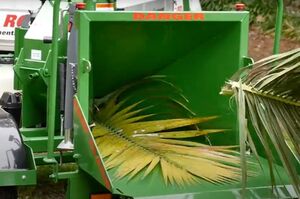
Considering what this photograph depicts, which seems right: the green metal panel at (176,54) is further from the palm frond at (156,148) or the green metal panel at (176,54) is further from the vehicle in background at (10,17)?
the vehicle in background at (10,17)

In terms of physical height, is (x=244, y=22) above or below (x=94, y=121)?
above

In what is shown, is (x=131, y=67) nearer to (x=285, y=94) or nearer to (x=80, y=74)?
(x=80, y=74)

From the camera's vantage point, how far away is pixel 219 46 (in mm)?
4559

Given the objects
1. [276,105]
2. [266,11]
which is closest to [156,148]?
[276,105]

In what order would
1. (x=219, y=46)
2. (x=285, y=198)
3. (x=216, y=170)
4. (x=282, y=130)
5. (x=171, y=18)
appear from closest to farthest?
(x=282, y=130), (x=285, y=198), (x=216, y=170), (x=171, y=18), (x=219, y=46)

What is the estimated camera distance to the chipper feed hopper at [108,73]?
3713 mm

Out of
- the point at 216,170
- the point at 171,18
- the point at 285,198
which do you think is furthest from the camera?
the point at 171,18

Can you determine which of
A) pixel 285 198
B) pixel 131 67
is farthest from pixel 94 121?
pixel 285 198

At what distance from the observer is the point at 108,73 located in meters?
4.75

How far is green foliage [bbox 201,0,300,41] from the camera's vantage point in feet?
40.0

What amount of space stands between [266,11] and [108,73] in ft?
27.3

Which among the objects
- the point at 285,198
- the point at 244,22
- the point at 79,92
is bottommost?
the point at 285,198

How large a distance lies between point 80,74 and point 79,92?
11 centimetres

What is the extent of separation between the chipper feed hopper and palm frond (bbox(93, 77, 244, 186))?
72 millimetres
